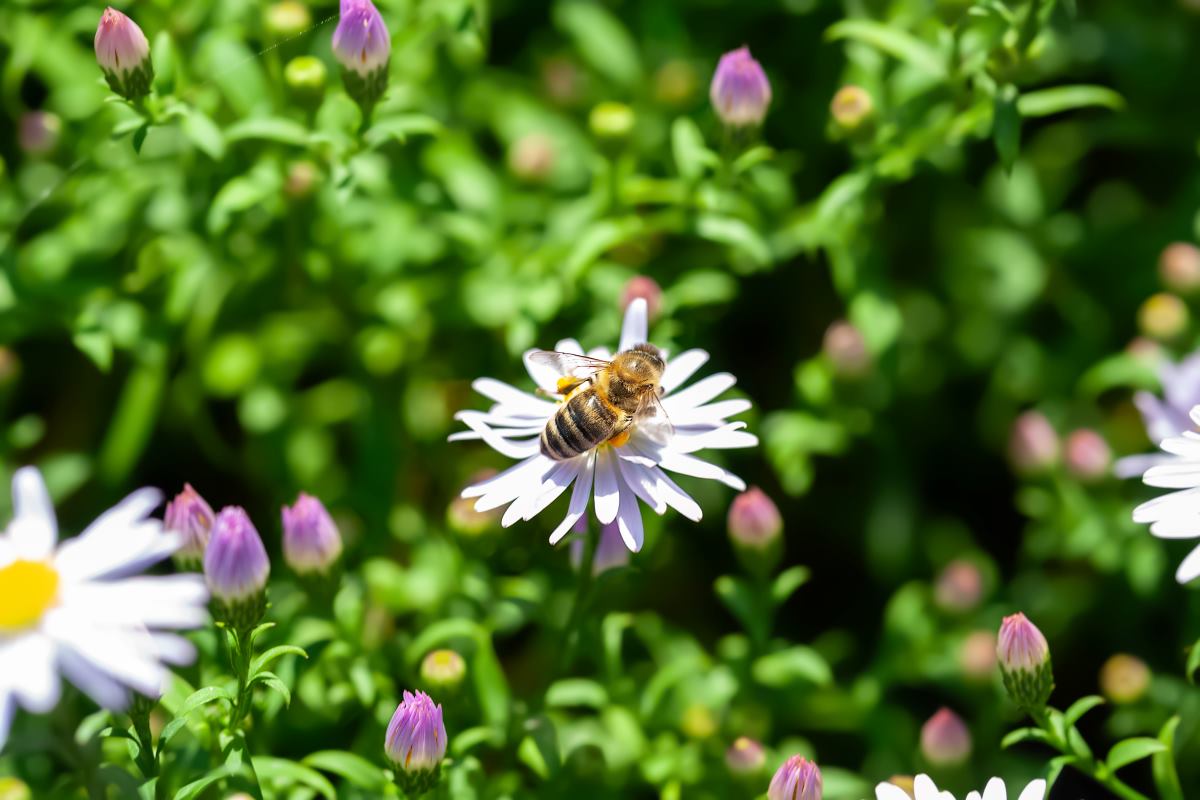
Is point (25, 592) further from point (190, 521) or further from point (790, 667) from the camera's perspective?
point (790, 667)

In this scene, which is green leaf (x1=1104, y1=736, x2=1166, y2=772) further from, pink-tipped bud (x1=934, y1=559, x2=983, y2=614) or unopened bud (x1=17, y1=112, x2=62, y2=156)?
unopened bud (x1=17, y1=112, x2=62, y2=156)

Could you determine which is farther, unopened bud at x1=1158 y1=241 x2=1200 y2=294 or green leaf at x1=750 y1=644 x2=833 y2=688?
unopened bud at x1=1158 y1=241 x2=1200 y2=294

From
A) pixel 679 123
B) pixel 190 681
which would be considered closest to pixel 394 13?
pixel 679 123

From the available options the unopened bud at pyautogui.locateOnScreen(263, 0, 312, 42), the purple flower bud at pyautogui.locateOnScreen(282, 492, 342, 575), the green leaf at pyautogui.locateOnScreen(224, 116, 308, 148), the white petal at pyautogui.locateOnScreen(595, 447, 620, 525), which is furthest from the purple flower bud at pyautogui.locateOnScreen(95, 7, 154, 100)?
the white petal at pyautogui.locateOnScreen(595, 447, 620, 525)

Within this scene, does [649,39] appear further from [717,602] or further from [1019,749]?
[1019,749]

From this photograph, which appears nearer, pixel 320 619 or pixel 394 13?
pixel 320 619

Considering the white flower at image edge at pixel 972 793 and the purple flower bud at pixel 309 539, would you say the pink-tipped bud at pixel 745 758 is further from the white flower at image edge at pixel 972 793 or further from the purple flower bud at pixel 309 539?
the purple flower bud at pixel 309 539
